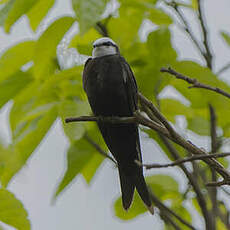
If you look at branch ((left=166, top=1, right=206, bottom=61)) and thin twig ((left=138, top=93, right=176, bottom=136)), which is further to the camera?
branch ((left=166, top=1, right=206, bottom=61))

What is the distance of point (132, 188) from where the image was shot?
1.79 m

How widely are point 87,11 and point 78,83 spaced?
1.64ft

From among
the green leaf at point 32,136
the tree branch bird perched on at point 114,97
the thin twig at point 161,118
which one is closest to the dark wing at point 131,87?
the tree branch bird perched on at point 114,97

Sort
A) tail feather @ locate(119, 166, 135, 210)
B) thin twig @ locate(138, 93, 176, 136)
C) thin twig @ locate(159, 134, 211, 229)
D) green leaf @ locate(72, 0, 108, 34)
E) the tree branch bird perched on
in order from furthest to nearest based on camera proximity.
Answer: the tree branch bird perched on < tail feather @ locate(119, 166, 135, 210) < thin twig @ locate(159, 134, 211, 229) < green leaf @ locate(72, 0, 108, 34) < thin twig @ locate(138, 93, 176, 136)

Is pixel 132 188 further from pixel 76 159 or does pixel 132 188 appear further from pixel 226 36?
pixel 226 36

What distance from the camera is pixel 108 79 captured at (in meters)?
2.05

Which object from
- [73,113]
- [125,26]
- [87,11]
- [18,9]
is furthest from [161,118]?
[125,26]

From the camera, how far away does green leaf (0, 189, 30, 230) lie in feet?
3.91

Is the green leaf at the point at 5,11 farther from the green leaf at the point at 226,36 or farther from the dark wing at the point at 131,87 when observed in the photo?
the green leaf at the point at 226,36

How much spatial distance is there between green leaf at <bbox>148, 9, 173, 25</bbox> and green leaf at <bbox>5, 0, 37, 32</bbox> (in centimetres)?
44

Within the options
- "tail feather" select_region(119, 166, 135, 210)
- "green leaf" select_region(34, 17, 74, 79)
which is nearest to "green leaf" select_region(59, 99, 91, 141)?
"green leaf" select_region(34, 17, 74, 79)

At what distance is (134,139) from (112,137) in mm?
92

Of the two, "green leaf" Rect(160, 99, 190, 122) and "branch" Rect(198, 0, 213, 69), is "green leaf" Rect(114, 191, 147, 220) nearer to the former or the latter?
"green leaf" Rect(160, 99, 190, 122)

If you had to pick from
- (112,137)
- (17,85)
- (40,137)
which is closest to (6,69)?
(17,85)
